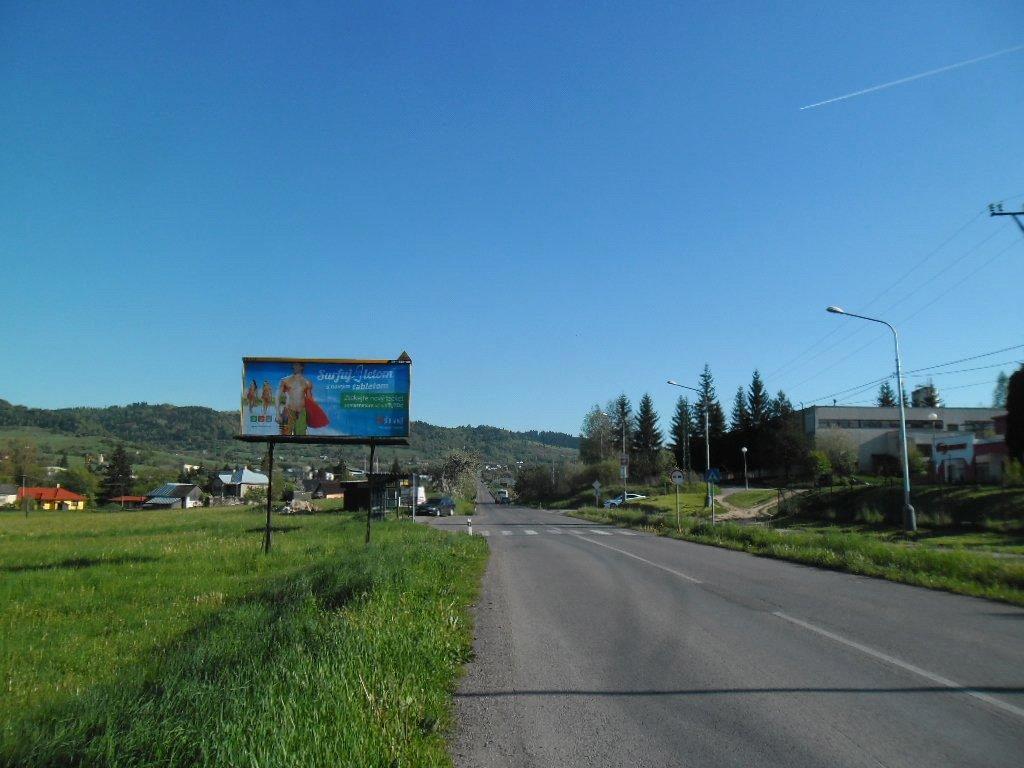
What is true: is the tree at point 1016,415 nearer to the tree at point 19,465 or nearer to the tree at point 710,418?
the tree at point 710,418

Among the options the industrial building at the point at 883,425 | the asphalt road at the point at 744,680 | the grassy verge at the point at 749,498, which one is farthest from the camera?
the industrial building at the point at 883,425

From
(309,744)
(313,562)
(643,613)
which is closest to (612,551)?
(313,562)

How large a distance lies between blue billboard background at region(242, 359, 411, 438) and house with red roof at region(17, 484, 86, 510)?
93.5 meters

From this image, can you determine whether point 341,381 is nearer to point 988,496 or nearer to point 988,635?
point 988,635

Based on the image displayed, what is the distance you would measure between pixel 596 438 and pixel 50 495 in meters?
84.6

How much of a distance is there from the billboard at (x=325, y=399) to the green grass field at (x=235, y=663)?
7.57m

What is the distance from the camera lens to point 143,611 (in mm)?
12000

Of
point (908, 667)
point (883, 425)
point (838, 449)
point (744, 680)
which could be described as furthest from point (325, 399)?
point (883, 425)

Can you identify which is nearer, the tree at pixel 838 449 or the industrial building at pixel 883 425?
the tree at pixel 838 449

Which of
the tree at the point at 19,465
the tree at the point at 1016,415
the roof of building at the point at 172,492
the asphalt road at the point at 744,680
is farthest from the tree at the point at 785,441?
the tree at the point at 19,465

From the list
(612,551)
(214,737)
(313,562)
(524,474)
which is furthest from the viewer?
(524,474)

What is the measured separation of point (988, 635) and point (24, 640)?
12.8 m

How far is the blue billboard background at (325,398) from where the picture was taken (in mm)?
23938

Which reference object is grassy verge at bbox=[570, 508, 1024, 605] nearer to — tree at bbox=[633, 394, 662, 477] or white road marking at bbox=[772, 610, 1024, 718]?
white road marking at bbox=[772, 610, 1024, 718]
